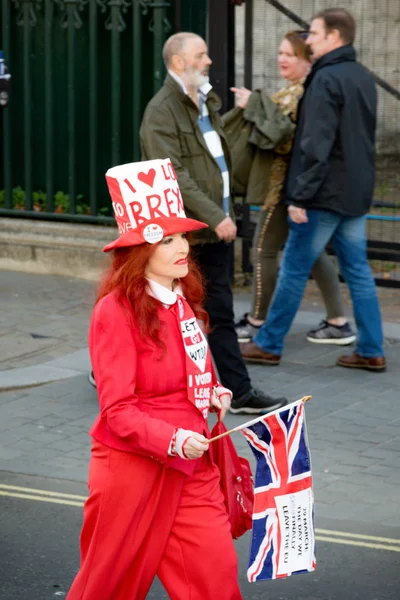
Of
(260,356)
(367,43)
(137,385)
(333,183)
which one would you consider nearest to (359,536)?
(137,385)

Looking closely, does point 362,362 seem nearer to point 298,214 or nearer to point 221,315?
point 298,214

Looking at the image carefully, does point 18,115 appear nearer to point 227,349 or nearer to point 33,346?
point 33,346

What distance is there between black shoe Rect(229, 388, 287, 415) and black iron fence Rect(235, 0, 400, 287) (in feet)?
10.1

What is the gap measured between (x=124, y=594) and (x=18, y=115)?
8.15 meters

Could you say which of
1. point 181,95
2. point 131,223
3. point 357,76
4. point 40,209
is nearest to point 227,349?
point 181,95

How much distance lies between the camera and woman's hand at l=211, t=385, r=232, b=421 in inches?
157

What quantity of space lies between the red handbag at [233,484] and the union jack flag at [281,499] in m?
0.10

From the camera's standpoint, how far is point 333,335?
8.77m

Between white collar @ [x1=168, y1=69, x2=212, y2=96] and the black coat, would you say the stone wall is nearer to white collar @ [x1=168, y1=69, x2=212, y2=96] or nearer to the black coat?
the black coat

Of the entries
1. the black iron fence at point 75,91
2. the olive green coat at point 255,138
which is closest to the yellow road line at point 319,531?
the olive green coat at point 255,138

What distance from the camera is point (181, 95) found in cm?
690

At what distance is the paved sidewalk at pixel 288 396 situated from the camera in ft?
20.1

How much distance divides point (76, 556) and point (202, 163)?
2.50m

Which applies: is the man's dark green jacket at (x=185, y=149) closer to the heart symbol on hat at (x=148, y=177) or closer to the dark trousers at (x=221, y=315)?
the dark trousers at (x=221, y=315)
